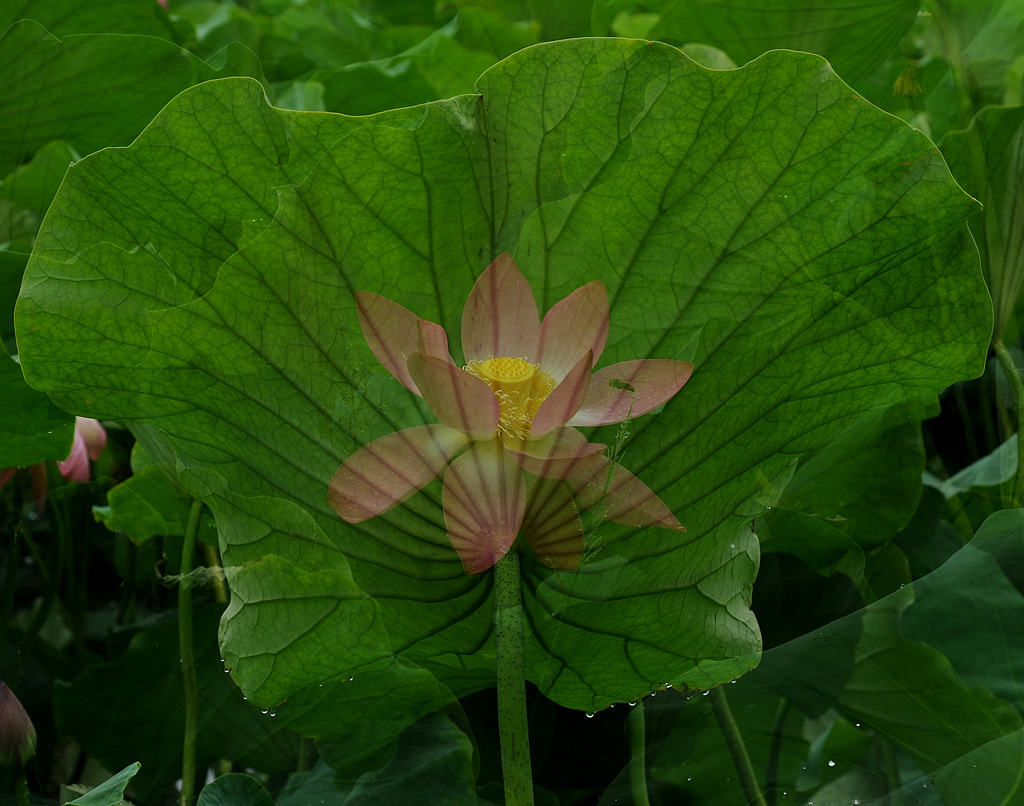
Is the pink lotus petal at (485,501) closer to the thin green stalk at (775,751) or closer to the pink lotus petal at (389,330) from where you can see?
the pink lotus petal at (389,330)

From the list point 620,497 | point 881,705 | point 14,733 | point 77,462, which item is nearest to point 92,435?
point 77,462

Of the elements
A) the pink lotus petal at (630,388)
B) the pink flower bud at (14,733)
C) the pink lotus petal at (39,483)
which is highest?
the pink lotus petal at (630,388)

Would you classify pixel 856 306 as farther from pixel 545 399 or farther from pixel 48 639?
pixel 48 639

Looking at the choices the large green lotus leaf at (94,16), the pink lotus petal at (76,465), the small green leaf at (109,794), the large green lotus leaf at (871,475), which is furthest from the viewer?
the large green lotus leaf at (94,16)

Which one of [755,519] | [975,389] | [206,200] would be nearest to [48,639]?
[206,200]

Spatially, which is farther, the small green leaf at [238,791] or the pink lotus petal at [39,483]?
the pink lotus petal at [39,483]

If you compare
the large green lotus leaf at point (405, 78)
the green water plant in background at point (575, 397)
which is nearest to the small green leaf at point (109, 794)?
the green water plant in background at point (575, 397)

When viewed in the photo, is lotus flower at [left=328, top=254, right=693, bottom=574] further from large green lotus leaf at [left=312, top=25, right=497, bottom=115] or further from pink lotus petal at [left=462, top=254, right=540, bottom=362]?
large green lotus leaf at [left=312, top=25, right=497, bottom=115]
